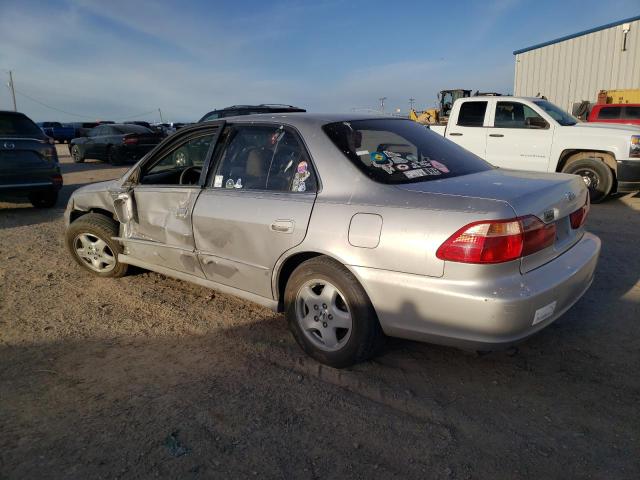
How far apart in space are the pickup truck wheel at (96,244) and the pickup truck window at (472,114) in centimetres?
721

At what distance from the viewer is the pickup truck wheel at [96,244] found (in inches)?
182

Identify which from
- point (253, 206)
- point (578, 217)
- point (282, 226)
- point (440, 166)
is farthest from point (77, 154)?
point (578, 217)

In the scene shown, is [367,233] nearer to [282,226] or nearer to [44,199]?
[282,226]

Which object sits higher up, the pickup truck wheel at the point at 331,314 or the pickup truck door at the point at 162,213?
the pickup truck door at the point at 162,213

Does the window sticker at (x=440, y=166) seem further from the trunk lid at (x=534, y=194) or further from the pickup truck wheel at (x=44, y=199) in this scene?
the pickup truck wheel at (x=44, y=199)

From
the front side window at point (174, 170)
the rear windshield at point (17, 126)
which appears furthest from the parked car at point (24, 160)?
the front side window at point (174, 170)

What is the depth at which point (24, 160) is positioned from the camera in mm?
8016

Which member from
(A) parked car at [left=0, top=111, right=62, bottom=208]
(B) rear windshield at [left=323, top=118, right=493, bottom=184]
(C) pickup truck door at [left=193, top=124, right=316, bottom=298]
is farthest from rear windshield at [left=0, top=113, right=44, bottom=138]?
(B) rear windshield at [left=323, top=118, right=493, bottom=184]

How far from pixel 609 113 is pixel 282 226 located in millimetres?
13458

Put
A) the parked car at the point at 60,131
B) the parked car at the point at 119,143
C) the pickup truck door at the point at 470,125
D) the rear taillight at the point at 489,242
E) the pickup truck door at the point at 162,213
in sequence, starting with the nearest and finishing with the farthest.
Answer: the rear taillight at the point at 489,242 → the pickup truck door at the point at 162,213 → the pickup truck door at the point at 470,125 → the parked car at the point at 119,143 → the parked car at the point at 60,131

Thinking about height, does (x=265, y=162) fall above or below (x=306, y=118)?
below

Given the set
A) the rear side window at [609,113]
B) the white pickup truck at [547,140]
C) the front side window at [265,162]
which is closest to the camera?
the front side window at [265,162]

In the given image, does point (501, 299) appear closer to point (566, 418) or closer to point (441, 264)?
point (441, 264)

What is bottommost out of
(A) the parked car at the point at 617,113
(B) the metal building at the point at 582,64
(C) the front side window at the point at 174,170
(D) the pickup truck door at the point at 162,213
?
(D) the pickup truck door at the point at 162,213
